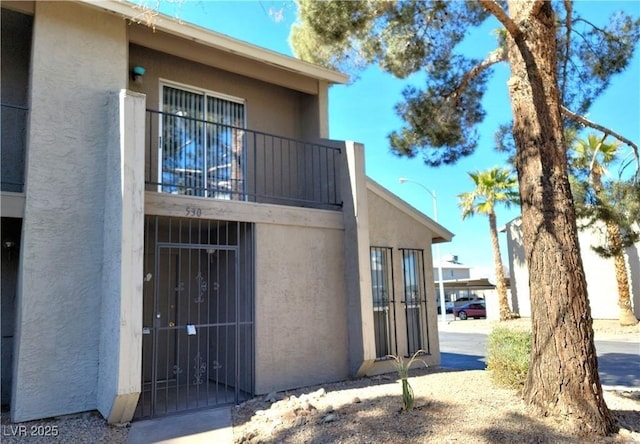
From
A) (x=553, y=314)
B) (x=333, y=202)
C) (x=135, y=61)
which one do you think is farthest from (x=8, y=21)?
(x=553, y=314)

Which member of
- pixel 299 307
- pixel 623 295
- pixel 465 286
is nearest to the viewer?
pixel 299 307

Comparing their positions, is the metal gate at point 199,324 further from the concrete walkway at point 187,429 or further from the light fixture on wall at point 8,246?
the light fixture on wall at point 8,246

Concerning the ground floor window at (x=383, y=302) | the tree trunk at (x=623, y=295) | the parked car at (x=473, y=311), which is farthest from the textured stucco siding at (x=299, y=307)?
the parked car at (x=473, y=311)

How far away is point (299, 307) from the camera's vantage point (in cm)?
757

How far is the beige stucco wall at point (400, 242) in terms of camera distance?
9039 mm

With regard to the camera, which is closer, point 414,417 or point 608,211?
point 414,417

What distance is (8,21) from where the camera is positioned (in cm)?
671

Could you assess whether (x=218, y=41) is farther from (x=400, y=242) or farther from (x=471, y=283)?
(x=471, y=283)

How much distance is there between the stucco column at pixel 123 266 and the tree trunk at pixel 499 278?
20367 mm

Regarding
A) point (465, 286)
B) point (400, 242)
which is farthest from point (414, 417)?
point (465, 286)

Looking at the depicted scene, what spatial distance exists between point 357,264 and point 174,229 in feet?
10.3

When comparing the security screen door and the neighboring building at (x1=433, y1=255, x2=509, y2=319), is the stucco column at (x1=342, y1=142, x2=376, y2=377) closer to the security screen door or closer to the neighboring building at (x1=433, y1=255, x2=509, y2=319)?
the security screen door

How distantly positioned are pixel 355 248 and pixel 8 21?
20.2 ft

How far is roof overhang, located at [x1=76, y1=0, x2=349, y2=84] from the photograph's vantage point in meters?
6.66
